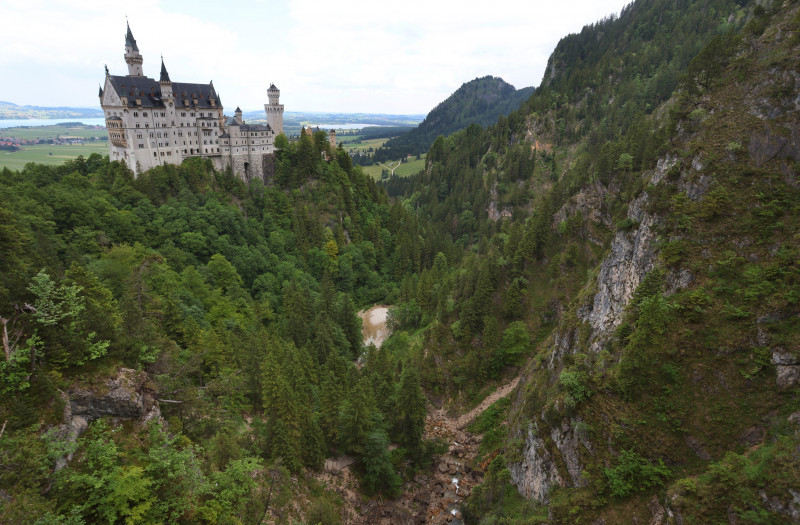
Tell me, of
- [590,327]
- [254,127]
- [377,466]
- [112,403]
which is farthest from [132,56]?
[590,327]

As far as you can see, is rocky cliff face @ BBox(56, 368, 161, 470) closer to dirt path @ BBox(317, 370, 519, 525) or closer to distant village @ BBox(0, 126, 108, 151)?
dirt path @ BBox(317, 370, 519, 525)

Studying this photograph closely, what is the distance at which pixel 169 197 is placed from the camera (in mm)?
80625

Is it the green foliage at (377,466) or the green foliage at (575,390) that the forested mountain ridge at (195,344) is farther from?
the green foliage at (575,390)

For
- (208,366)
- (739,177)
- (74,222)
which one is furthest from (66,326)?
(74,222)

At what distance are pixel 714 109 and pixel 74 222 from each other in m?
90.4

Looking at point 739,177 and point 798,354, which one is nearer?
point 798,354

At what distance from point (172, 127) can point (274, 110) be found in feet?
88.7

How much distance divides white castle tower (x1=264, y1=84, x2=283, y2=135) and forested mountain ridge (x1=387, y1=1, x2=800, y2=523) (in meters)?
72.7

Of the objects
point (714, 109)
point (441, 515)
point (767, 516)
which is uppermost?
point (714, 109)

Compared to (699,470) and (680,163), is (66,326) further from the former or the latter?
(680,163)

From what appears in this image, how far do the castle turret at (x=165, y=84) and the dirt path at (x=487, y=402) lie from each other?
89.0m

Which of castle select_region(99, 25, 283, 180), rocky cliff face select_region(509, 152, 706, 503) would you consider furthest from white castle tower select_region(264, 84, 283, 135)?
rocky cliff face select_region(509, 152, 706, 503)

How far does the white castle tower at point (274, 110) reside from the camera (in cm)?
9975

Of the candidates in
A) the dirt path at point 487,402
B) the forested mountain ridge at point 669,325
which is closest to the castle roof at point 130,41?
the forested mountain ridge at point 669,325
